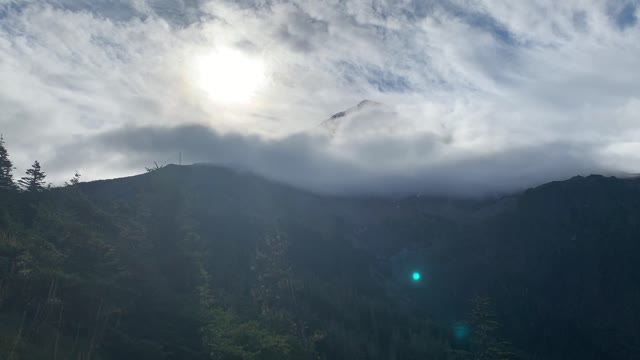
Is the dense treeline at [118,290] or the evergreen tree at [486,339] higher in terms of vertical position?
the dense treeline at [118,290]

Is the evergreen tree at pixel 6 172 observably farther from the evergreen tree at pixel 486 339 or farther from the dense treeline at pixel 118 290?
the evergreen tree at pixel 486 339

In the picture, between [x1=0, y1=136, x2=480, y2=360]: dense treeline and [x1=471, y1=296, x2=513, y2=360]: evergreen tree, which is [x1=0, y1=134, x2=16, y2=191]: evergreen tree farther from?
[x1=471, y1=296, x2=513, y2=360]: evergreen tree

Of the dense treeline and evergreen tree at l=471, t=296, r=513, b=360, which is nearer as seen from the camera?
the dense treeline

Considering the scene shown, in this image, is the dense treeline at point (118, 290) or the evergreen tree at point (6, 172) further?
the evergreen tree at point (6, 172)

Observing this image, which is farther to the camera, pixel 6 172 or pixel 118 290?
pixel 6 172

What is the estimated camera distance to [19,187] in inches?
3150

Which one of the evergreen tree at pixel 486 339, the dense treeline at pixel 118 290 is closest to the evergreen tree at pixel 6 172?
the dense treeline at pixel 118 290

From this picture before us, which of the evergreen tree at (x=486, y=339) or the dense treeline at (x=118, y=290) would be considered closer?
the dense treeline at (x=118, y=290)

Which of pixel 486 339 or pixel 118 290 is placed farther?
pixel 486 339

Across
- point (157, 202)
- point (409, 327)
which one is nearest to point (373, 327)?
point (409, 327)

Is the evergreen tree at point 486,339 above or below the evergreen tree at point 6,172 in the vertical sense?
below

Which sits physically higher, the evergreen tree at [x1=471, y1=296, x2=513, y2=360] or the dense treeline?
the dense treeline

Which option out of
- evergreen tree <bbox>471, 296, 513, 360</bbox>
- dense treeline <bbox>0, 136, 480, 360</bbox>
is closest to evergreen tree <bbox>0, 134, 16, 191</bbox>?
dense treeline <bbox>0, 136, 480, 360</bbox>

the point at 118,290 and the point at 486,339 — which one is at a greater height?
the point at 118,290
